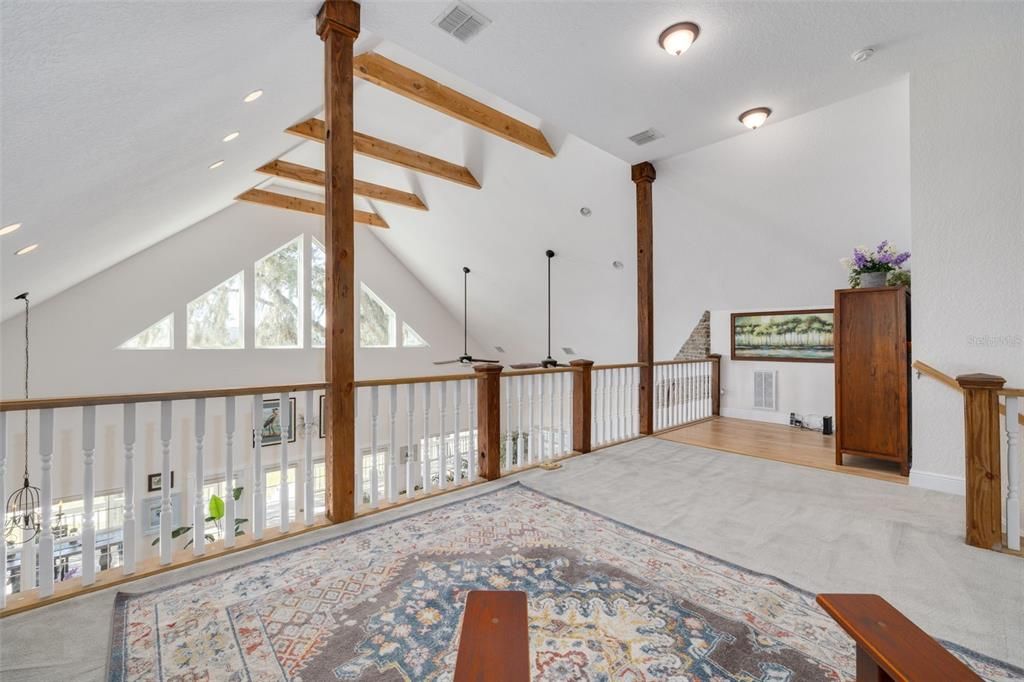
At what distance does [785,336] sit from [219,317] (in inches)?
328

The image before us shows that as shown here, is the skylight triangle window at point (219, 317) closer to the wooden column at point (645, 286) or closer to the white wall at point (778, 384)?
the wooden column at point (645, 286)

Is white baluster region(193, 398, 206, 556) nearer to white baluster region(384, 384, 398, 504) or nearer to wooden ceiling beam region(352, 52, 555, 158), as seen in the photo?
white baluster region(384, 384, 398, 504)

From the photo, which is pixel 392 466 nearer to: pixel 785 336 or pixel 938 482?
pixel 938 482

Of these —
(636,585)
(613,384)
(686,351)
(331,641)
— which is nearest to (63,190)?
(331,641)

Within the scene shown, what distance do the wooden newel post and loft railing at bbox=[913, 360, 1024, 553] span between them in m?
2.61

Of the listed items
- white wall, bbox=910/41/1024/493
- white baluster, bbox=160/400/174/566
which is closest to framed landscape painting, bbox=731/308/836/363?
white wall, bbox=910/41/1024/493

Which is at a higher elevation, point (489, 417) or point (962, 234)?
point (962, 234)

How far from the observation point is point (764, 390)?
6.06m

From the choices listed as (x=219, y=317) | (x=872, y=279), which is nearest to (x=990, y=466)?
(x=872, y=279)

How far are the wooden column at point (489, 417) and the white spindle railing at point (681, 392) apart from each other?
8.76 feet

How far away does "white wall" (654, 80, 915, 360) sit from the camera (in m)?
3.69


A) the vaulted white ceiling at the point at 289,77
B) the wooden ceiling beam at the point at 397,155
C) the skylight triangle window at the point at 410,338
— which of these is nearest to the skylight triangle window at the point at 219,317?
the vaulted white ceiling at the point at 289,77

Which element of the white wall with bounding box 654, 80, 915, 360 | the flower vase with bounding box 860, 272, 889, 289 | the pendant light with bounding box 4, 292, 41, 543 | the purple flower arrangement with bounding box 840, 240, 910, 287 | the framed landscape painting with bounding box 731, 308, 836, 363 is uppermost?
the white wall with bounding box 654, 80, 915, 360

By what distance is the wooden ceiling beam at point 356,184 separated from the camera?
579 cm
